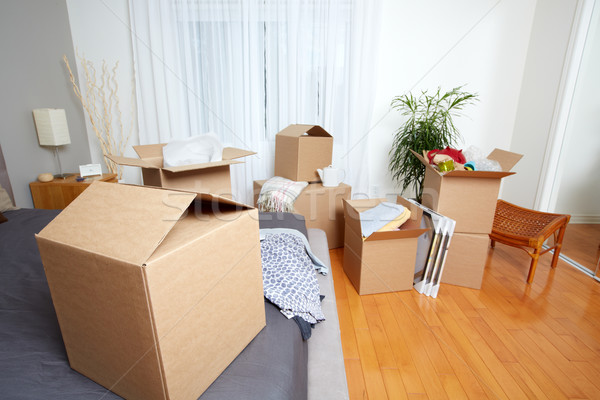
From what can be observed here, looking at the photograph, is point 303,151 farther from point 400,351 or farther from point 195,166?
point 400,351

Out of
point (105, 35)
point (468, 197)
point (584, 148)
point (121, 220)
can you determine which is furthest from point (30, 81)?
point (584, 148)

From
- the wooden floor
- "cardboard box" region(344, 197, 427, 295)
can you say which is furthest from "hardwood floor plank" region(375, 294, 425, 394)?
"cardboard box" region(344, 197, 427, 295)

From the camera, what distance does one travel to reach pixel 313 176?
98.7 inches

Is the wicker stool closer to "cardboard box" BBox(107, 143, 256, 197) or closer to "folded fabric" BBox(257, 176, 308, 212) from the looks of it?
"folded fabric" BBox(257, 176, 308, 212)

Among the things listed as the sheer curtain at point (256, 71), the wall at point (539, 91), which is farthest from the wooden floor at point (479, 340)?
the sheer curtain at point (256, 71)

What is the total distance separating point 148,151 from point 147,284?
3.37 feet

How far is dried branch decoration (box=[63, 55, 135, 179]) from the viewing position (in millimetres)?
2723

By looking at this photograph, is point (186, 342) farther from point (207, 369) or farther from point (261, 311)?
point (261, 311)

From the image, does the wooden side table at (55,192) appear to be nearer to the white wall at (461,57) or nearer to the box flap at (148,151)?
the box flap at (148,151)

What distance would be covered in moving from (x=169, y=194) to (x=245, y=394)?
0.44 meters

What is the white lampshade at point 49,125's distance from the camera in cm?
225

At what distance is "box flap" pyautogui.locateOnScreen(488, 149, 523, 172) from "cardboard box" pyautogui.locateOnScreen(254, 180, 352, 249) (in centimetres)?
102

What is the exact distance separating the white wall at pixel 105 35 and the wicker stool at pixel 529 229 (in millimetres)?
3216

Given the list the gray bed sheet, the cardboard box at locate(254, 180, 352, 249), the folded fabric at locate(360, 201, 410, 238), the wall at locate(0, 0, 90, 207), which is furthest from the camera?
the cardboard box at locate(254, 180, 352, 249)
